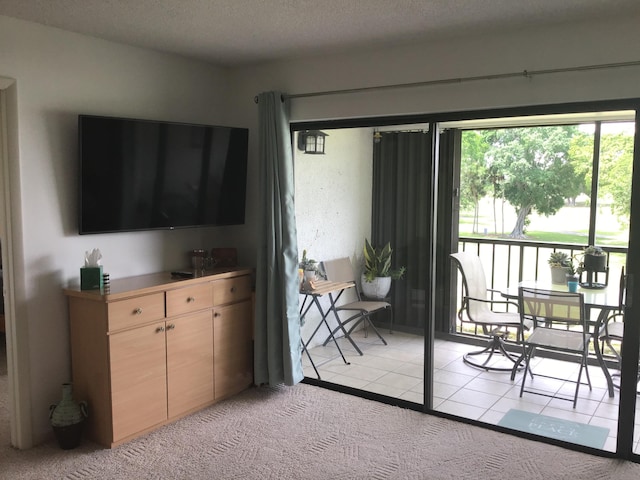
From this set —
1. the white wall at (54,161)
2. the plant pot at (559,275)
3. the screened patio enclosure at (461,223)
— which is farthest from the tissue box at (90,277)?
the plant pot at (559,275)

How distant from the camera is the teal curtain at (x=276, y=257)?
3.80 metres

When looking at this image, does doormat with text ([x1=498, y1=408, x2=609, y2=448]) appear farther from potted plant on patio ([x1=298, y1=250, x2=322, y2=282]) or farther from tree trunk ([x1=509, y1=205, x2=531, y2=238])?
potted plant on patio ([x1=298, y1=250, x2=322, y2=282])

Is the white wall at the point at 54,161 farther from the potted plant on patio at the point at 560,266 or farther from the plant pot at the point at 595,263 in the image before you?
the plant pot at the point at 595,263

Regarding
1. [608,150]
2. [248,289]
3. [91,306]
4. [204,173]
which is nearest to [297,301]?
[248,289]

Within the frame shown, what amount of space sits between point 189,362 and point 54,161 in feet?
4.77

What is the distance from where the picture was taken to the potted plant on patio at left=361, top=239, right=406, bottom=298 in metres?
3.97

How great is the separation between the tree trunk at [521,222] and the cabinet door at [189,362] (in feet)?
6.85

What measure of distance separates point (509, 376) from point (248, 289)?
194 cm

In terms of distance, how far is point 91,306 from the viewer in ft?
10.2

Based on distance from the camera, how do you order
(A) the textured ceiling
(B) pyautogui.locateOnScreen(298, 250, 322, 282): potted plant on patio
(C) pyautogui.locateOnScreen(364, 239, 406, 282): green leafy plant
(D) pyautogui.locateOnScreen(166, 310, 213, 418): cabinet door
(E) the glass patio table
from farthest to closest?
1. (B) pyautogui.locateOnScreen(298, 250, 322, 282): potted plant on patio
2. (C) pyautogui.locateOnScreen(364, 239, 406, 282): green leafy plant
3. (D) pyautogui.locateOnScreen(166, 310, 213, 418): cabinet door
4. (E) the glass patio table
5. (A) the textured ceiling

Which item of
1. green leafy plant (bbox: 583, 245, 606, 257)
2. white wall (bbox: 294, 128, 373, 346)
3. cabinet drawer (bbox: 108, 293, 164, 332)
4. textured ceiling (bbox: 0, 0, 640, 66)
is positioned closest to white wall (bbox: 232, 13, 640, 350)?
white wall (bbox: 294, 128, 373, 346)

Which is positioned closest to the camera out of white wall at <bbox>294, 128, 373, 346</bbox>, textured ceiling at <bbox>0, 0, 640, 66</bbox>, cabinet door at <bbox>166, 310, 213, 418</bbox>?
textured ceiling at <bbox>0, 0, 640, 66</bbox>

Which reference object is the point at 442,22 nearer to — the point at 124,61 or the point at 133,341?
the point at 124,61

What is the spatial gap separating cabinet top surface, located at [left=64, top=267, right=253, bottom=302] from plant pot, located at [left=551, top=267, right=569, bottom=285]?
2068 mm
